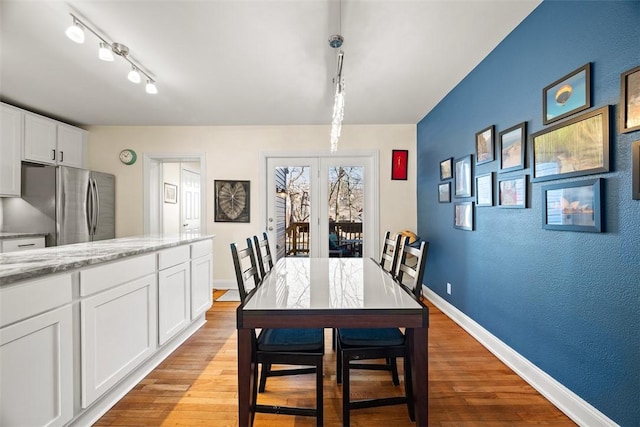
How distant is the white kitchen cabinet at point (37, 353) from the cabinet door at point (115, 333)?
9 centimetres

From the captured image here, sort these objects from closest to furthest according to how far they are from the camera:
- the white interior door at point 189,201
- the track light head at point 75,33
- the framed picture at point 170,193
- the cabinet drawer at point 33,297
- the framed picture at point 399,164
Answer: the cabinet drawer at point 33,297 < the track light head at point 75,33 < the framed picture at point 399,164 < the framed picture at point 170,193 < the white interior door at point 189,201

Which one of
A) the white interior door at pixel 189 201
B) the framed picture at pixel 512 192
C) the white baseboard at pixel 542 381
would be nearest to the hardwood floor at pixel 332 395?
the white baseboard at pixel 542 381

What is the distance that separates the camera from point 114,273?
166 centimetres

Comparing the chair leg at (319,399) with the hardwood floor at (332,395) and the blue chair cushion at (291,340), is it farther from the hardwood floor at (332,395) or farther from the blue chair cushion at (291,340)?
the hardwood floor at (332,395)

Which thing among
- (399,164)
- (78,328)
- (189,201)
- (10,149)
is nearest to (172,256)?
(78,328)

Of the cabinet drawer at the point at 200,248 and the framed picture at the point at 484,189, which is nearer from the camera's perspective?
the framed picture at the point at 484,189

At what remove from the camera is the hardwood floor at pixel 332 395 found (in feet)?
5.21

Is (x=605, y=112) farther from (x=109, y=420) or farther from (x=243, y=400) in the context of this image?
(x=109, y=420)

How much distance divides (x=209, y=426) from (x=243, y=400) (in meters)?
0.45

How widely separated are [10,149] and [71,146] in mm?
780

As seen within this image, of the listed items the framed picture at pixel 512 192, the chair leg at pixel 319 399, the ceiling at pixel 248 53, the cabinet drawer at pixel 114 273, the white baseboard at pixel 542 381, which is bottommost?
the white baseboard at pixel 542 381

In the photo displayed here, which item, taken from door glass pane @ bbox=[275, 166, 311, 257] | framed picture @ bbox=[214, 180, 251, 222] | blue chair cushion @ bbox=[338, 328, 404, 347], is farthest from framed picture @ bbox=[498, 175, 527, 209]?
framed picture @ bbox=[214, 180, 251, 222]

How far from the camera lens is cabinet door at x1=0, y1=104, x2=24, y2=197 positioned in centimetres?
308

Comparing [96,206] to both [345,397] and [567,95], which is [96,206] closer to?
[345,397]
